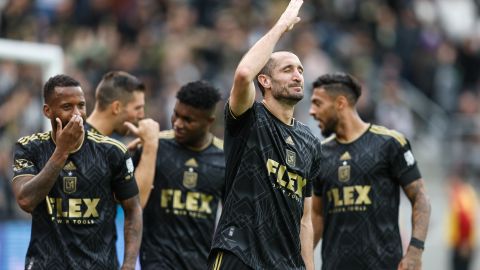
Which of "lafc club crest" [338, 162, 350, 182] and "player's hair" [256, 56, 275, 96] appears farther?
"lafc club crest" [338, 162, 350, 182]

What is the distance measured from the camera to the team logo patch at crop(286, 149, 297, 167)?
301 inches

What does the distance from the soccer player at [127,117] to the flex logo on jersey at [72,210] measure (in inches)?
48.8

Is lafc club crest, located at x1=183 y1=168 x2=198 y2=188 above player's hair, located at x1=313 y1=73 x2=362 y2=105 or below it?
below

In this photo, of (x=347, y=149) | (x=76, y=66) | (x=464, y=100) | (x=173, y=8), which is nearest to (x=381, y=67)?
(x=464, y=100)

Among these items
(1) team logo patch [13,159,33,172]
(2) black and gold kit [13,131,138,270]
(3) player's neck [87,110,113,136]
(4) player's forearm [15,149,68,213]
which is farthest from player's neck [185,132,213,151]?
(4) player's forearm [15,149,68,213]

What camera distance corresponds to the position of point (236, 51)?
18453 millimetres

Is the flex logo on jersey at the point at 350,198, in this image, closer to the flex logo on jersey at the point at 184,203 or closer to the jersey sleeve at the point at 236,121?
the flex logo on jersey at the point at 184,203

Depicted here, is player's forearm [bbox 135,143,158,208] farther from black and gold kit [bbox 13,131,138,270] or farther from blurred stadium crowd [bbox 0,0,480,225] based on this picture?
blurred stadium crowd [bbox 0,0,480,225]

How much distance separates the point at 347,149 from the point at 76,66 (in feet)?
27.2

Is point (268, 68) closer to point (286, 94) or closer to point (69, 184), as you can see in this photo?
point (286, 94)

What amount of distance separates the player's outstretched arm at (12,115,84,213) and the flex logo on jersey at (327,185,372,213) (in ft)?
9.48

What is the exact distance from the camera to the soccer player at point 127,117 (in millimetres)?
9094

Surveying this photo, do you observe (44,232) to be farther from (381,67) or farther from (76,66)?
(381,67)

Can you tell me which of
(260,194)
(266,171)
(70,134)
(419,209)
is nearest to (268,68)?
(266,171)
